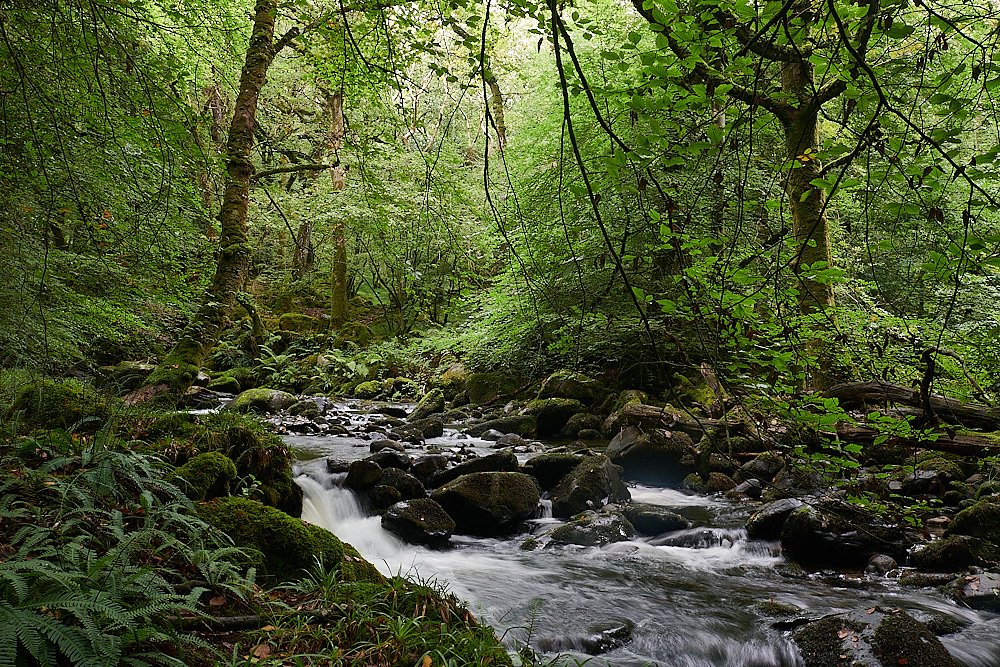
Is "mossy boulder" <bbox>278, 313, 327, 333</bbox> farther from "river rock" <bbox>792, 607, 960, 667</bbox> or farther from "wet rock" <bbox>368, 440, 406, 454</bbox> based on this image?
"river rock" <bbox>792, 607, 960, 667</bbox>

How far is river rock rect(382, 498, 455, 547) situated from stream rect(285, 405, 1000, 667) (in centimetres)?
11

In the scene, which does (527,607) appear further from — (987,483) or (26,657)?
(987,483)

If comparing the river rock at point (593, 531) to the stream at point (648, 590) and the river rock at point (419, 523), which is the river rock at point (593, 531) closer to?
the stream at point (648, 590)

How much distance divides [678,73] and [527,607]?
4182mm

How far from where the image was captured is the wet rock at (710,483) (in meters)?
7.79

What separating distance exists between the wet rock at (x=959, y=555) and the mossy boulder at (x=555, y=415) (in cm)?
661

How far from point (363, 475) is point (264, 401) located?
719cm

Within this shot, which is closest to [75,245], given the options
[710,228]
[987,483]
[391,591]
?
[391,591]

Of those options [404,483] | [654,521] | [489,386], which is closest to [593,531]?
[654,521]

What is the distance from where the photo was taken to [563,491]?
7332 millimetres

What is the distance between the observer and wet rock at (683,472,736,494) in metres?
7.79

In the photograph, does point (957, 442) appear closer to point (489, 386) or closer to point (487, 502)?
point (487, 502)

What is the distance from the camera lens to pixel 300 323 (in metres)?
21.5

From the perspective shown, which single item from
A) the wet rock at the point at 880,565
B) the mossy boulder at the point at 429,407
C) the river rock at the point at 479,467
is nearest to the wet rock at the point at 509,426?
the mossy boulder at the point at 429,407
